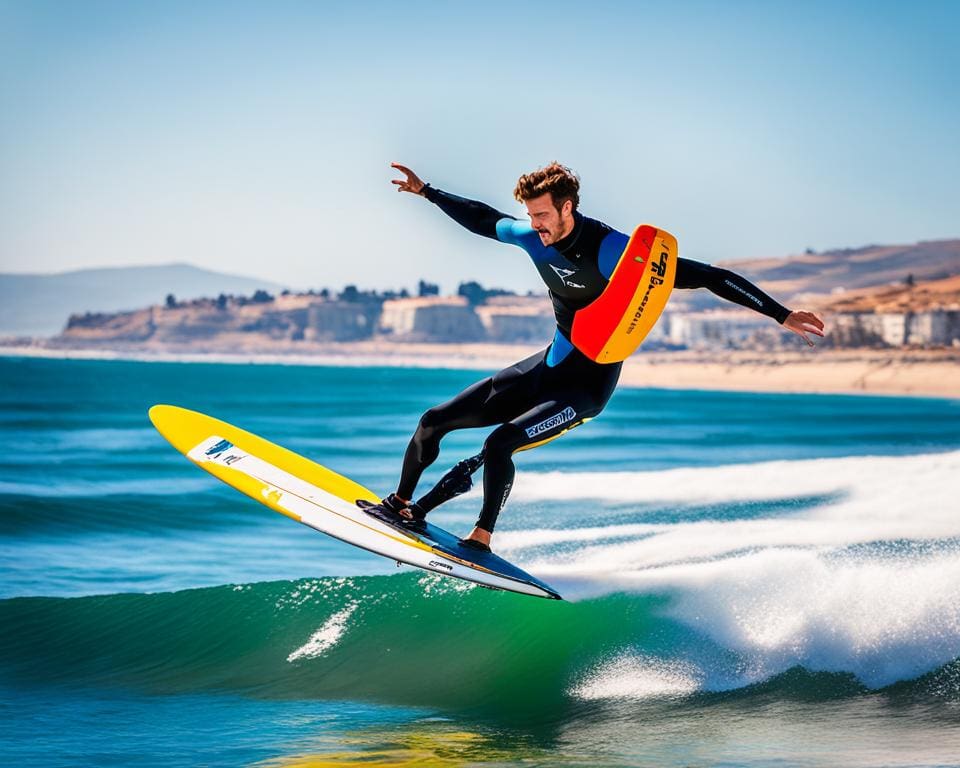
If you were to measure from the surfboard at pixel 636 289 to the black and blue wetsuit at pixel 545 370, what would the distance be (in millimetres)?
48

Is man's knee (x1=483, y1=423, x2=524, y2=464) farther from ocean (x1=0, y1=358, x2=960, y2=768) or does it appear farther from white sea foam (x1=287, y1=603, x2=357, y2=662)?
white sea foam (x1=287, y1=603, x2=357, y2=662)

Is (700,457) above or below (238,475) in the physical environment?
below

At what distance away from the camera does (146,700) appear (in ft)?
22.4

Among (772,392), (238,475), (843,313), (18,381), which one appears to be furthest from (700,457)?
(843,313)

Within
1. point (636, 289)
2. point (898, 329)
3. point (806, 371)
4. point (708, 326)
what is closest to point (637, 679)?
point (636, 289)

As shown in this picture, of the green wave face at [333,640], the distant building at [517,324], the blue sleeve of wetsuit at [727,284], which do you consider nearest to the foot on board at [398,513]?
the green wave face at [333,640]

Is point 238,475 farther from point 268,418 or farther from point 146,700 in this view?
point 268,418

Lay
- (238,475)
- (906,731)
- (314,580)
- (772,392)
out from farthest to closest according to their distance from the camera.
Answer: (772,392)
(314,580)
(238,475)
(906,731)

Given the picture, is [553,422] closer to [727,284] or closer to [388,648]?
[727,284]

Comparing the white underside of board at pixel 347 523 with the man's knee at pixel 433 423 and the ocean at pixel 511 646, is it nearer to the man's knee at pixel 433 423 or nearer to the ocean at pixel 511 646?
the man's knee at pixel 433 423

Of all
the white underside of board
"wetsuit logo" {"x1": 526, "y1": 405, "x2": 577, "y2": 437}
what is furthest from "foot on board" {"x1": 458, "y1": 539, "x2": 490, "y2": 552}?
"wetsuit logo" {"x1": 526, "y1": 405, "x2": 577, "y2": 437}

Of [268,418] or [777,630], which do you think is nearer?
[777,630]

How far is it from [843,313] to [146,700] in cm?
11820

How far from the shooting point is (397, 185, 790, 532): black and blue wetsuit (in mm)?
5359
